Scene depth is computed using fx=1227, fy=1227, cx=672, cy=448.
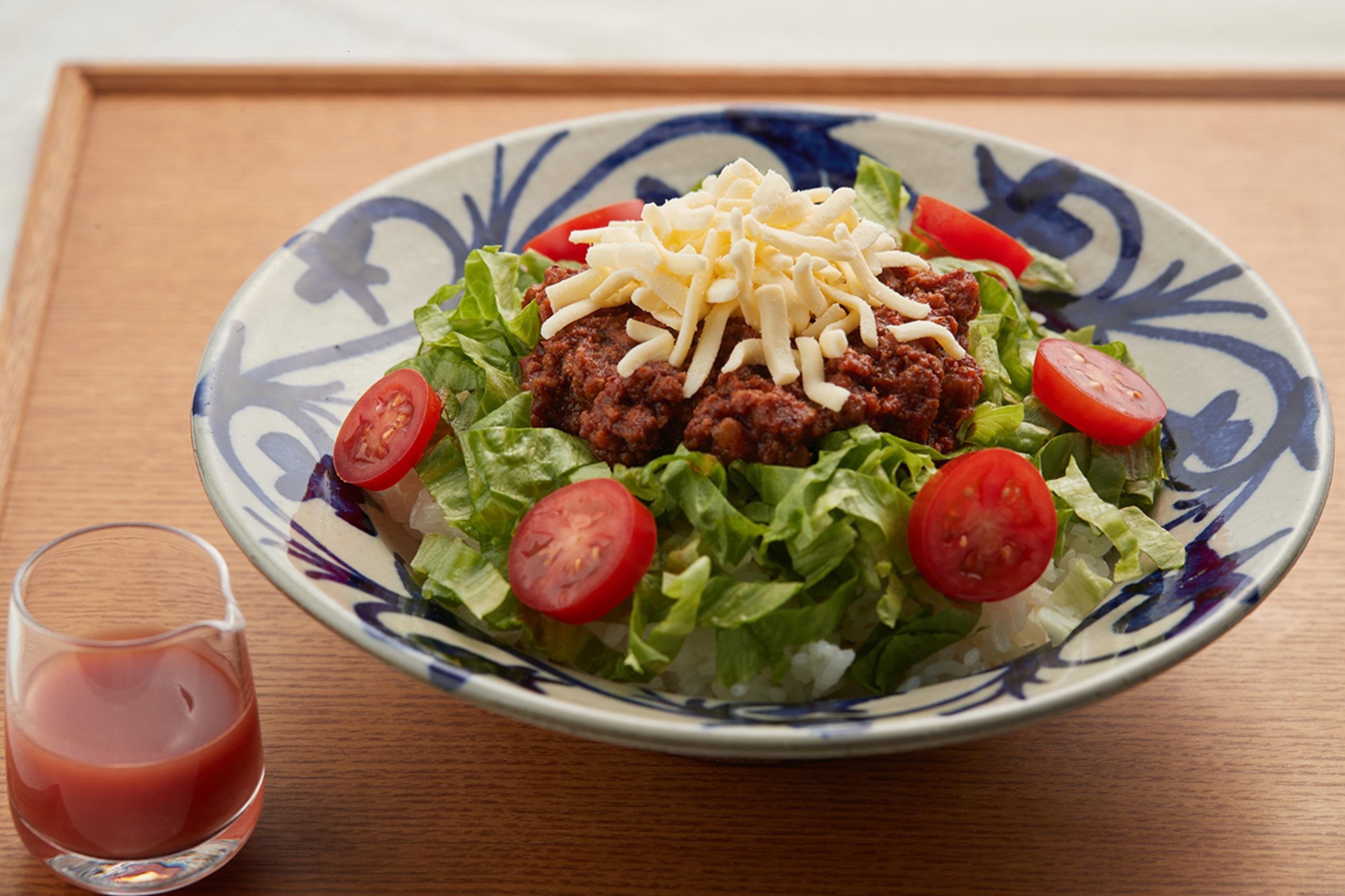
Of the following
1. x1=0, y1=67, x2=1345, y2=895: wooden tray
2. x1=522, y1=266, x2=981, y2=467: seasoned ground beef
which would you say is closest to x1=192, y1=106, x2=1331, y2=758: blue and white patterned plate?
x1=0, y1=67, x2=1345, y2=895: wooden tray

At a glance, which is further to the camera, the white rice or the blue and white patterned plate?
the white rice

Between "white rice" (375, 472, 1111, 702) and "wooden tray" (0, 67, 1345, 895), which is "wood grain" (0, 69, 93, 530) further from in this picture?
"white rice" (375, 472, 1111, 702)

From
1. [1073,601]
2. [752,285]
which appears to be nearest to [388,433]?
[752,285]

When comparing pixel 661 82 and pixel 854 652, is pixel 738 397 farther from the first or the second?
pixel 661 82

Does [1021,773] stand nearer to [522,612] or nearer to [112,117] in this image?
[522,612]

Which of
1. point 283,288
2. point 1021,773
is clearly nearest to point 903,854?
point 1021,773

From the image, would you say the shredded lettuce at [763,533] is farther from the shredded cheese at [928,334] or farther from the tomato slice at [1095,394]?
the shredded cheese at [928,334]
